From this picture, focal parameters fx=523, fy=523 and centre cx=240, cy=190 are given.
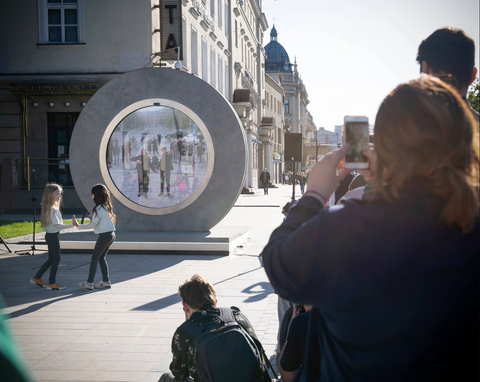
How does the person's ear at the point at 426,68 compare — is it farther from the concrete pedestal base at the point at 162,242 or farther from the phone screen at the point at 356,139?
the concrete pedestal base at the point at 162,242

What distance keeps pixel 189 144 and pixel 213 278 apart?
4405 mm

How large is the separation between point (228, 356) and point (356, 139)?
1.66 metres

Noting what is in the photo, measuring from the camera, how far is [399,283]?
4.46ft

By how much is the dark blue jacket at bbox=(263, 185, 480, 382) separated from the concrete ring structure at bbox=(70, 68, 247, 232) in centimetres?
1023

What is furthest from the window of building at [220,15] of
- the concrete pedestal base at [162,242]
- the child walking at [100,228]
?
the child walking at [100,228]

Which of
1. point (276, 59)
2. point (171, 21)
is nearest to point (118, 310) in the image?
point (171, 21)

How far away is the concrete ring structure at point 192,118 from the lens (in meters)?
11.8

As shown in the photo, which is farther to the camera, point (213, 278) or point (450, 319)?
point (213, 278)

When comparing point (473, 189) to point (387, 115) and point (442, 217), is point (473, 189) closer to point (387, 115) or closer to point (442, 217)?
point (442, 217)

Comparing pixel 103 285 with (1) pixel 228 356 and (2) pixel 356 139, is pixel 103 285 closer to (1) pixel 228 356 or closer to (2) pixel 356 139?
(1) pixel 228 356

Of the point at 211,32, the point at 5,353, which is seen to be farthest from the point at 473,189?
the point at 211,32

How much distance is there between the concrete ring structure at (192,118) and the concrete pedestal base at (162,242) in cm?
50

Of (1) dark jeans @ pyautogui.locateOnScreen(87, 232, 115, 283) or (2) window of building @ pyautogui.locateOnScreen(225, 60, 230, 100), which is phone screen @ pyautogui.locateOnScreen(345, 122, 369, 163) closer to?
(1) dark jeans @ pyautogui.locateOnScreen(87, 232, 115, 283)

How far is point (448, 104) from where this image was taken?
4.57 ft
